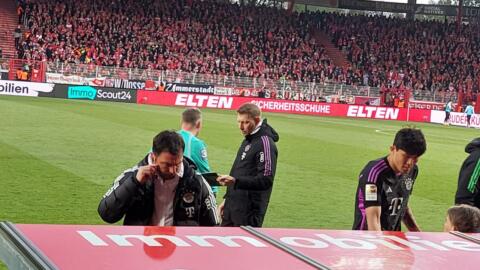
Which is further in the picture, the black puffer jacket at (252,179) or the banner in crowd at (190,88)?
the banner in crowd at (190,88)

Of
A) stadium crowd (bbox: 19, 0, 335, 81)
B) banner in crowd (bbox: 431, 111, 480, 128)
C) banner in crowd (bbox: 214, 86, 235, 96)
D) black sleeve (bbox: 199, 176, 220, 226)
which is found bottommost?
banner in crowd (bbox: 431, 111, 480, 128)

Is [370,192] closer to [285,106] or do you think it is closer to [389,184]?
[389,184]

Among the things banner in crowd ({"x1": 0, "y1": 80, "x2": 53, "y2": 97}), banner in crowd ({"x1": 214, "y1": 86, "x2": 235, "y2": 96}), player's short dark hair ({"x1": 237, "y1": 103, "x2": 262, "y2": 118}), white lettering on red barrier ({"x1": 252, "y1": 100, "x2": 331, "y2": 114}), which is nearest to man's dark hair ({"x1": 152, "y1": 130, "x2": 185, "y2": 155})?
player's short dark hair ({"x1": 237, "y1": 103, "x2": 262, "y2": 118})

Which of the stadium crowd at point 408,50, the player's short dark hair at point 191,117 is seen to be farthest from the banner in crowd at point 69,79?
the player's short dark hair at point 191,117

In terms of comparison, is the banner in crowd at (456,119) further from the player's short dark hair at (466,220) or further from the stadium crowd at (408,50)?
the player's short dark hair at (466,220)

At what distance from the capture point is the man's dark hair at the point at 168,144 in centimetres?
445

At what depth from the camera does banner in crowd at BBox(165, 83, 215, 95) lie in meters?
43.2

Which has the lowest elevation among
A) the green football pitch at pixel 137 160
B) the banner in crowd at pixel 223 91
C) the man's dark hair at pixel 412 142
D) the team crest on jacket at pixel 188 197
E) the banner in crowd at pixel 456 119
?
the green football pitch at pixel 137 160

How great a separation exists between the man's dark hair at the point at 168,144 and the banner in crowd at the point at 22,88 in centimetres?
3489

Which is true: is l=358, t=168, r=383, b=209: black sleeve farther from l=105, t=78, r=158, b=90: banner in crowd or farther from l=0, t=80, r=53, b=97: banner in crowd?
l=105, t=78, r=158, b=90: banner in crowd

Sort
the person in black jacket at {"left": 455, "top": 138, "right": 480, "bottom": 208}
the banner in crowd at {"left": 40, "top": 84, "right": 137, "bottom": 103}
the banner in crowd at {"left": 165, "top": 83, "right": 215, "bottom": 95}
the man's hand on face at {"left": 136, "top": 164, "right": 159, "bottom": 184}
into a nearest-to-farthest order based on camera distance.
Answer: the man's hand on face at {"left": 136, "top": 164, "right": 159, "bottom": 184}, the person in black jacket at {"left": 455, "top": 138, "right": 480, "bottom": 208}, the banner in crowd at {"left": 40, "top": 84, "right": 137, "bottom": 103}, the banner in crowd at {"left": 165, "top": 83, "right": 215, "bottom": 95}

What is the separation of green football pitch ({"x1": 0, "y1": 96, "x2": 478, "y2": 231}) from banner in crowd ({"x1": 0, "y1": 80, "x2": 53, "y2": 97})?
9.12 m

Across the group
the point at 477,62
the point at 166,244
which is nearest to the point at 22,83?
the point at 477,62

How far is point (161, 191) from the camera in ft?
14.8
